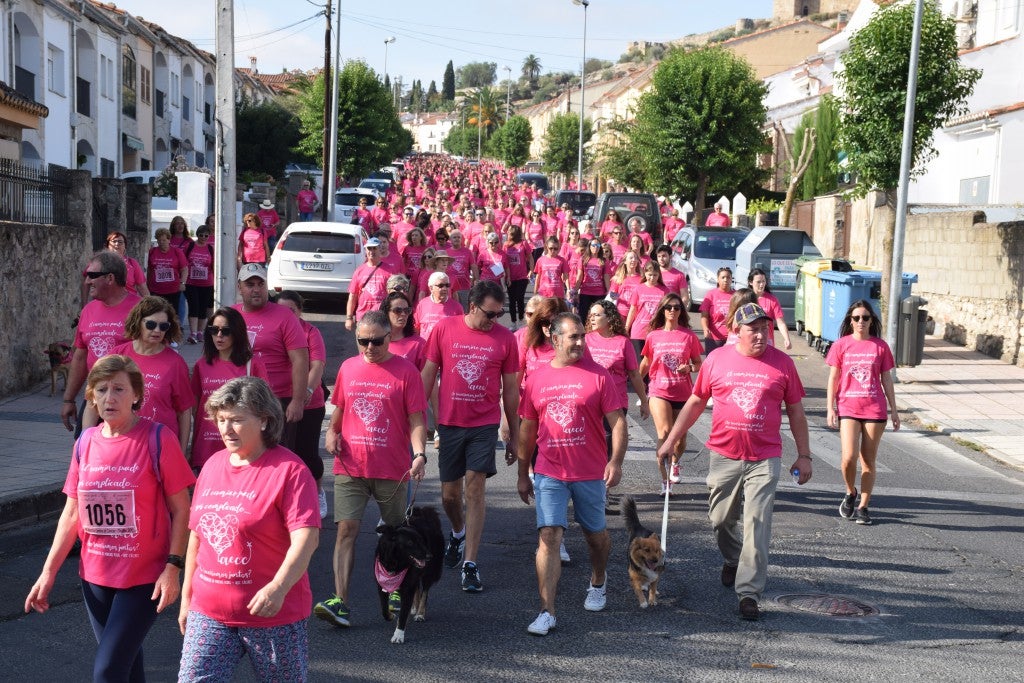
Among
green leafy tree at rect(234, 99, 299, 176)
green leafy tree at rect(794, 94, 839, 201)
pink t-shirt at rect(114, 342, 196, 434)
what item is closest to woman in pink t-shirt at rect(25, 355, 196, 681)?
pink t-shirt at rect(114, 342, 196, 434)

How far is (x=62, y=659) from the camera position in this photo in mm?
5910

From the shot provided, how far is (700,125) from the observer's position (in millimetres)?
41031

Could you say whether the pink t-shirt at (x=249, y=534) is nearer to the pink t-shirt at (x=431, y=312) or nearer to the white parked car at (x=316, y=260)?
the pink t-shirt at (x=431, y=312)

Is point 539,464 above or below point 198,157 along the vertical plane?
below

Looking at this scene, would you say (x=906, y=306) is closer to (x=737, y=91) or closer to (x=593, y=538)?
(x=593, y=538)

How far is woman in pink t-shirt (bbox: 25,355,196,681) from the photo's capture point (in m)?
4.61

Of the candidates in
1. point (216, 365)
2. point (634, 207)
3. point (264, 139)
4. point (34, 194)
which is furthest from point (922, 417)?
point (264, 139)

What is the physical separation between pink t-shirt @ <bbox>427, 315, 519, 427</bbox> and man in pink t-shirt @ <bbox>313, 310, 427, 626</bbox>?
0.81m

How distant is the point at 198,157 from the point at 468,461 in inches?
1916

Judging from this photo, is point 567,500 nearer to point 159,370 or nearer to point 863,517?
point 159,370

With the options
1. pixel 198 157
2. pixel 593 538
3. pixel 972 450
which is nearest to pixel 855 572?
pixel 593 538

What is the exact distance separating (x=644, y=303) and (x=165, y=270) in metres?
7.46

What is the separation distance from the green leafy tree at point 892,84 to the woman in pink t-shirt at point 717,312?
721 cm

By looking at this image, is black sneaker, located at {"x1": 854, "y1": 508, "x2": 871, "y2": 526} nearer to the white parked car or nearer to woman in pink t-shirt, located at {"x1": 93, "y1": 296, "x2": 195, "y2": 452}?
woman in pink t-shirt, located at {"x1": 93, "y1": 296, "x2": 195, "y2": 452}
